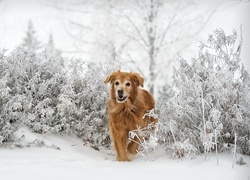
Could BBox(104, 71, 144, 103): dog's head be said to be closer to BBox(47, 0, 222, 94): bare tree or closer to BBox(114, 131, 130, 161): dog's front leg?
BBox(114, 131, 130, 161): dog's front leg

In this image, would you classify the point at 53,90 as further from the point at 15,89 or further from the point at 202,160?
the point at 202,160

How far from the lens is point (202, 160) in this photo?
322 cm

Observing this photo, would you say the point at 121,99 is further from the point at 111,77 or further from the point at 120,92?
the point at 111,77

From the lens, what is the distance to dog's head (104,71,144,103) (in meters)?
4.24

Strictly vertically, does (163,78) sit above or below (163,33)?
below

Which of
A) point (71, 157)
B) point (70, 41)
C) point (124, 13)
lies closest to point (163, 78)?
point (124, 13)

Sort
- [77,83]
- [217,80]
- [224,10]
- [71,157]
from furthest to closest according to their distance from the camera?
[224,10] < [77,83] < [71,157] < [217,80]

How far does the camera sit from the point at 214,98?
356cm

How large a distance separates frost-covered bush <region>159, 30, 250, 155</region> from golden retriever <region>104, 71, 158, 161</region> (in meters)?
0.58

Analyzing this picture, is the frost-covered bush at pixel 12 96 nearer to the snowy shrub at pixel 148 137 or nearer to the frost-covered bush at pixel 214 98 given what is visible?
the snowy shrub at pixel 148 137

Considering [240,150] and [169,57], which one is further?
[169,57]

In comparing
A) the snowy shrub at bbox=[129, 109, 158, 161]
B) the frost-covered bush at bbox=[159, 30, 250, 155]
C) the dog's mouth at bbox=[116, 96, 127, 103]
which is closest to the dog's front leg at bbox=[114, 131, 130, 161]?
the snowy shrub at bbox=[129, 109, 158, 161]

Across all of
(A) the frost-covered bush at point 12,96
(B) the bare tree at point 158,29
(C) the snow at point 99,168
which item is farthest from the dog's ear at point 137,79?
(B) the bare tree at point 158,29

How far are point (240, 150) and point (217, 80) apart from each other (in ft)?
2.33
